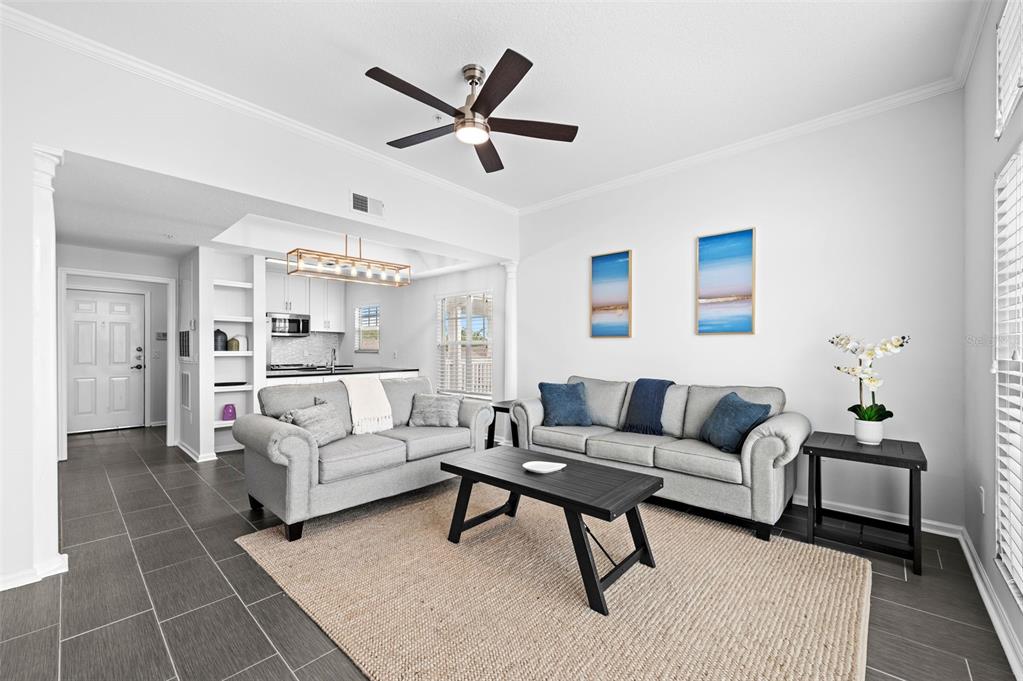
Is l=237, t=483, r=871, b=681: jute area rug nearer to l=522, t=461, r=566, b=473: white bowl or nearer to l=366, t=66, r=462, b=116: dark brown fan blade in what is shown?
l=522, t=461, r=566, b=473: white bowl

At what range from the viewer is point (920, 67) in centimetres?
279

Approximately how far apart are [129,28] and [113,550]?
9.69ft

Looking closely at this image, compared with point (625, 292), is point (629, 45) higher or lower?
higher

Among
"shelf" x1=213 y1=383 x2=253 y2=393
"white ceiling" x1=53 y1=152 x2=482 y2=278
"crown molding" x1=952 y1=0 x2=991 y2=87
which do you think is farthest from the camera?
"shelf" x1=213 y1=383 x2=253 y2=393

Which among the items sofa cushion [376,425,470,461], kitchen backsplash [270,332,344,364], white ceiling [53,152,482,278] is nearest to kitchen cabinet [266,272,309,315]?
kitchen backsplash [270,332,344,364]

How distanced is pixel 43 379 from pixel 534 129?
303 centimetres

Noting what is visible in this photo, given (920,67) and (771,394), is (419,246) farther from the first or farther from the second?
(920,67)

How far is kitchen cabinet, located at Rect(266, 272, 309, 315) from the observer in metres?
7.03

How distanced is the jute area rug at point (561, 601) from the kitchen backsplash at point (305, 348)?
5.09m

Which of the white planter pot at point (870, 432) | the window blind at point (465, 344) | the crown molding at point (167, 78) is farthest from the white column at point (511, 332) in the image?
the white planter pot at point (870, 432)

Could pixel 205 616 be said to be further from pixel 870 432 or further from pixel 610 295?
pixel 610 295

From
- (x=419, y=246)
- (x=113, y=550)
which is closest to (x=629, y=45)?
(x=419, y=246)

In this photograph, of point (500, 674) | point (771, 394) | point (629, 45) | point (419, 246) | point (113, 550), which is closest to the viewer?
point (500, 674)

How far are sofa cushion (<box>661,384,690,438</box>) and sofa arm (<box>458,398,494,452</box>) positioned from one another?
5.12 feet
